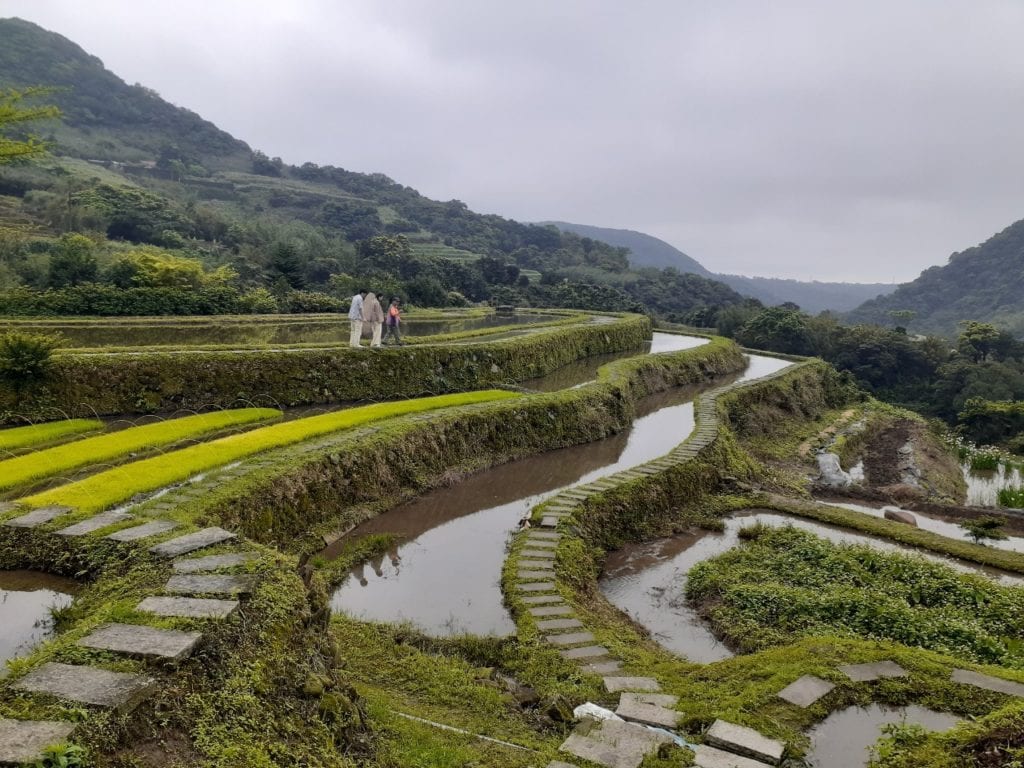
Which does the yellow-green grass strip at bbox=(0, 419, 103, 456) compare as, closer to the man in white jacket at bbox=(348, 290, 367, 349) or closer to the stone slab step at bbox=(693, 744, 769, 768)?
the man in white jacket at bbox=(348, 290, 367, 349)

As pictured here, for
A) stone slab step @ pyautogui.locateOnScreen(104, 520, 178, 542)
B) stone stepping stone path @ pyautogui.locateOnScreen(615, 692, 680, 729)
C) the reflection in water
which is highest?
stone slab step @ pyautogui.locateOnScreen(104, 520, 178, 542)

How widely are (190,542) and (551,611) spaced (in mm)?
3985

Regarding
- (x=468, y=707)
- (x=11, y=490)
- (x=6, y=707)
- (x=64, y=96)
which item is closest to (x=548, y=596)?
(x=468, y=707)

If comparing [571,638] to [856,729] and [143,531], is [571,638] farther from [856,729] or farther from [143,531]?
[143,531]

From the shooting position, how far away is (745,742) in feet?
15.7

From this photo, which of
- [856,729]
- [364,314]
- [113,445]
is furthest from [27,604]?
[364,314]

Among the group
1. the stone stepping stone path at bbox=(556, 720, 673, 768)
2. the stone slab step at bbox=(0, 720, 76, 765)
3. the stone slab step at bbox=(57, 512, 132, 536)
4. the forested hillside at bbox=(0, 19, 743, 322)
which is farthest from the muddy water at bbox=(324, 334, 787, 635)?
the forested hillside at bbox=(0, 19, 743, 322)

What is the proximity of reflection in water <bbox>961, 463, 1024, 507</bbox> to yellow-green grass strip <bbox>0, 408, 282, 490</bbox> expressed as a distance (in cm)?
2125

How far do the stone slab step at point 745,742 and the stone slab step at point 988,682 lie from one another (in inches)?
93.3

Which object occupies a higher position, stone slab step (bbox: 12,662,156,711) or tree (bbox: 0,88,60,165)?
tree (bbox: 0,88,60,165)

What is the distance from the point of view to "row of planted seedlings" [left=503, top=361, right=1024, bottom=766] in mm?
5410

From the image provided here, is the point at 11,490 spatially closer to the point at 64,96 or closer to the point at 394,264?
the point at 394,264

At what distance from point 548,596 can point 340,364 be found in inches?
426

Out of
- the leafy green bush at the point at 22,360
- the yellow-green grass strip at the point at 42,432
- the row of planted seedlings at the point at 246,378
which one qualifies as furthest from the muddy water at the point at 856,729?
the leafy green bush at the point at 22,360
